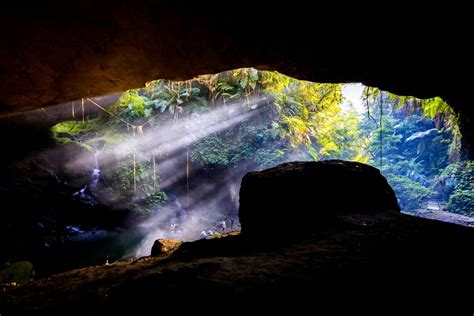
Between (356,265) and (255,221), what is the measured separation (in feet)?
7.59

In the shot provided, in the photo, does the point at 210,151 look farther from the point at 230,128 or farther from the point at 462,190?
the point at 462,190

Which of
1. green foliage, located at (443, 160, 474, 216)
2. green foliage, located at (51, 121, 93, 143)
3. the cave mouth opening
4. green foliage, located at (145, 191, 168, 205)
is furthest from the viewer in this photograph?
green foliage, located at (443, 160, 474, 216)

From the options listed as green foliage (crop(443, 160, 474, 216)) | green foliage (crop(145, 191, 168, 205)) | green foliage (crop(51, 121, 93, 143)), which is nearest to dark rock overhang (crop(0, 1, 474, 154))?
green foliage (crop(51, 121, 93, 143))

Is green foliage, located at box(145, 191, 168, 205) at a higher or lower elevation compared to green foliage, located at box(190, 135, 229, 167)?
lower

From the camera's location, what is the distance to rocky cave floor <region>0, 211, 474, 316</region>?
1.58 m

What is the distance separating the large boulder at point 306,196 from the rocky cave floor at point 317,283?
33.8 inches

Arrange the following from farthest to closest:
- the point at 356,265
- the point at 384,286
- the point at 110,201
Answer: the point at 110,201, the point at 356,265, the point at 384,286

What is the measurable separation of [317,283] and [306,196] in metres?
2.27

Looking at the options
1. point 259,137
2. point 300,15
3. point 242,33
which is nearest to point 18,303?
point 242,33

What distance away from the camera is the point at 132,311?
172cm

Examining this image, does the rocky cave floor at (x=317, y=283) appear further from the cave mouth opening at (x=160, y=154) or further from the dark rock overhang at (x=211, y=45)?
the cave mouth opening at (x=160, y=154)

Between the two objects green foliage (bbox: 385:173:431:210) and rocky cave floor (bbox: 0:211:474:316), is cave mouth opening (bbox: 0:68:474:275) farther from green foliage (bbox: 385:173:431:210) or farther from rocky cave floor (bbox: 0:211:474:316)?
green foliage (bbox: 385:173:431:210)

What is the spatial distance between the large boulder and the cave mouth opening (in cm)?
257

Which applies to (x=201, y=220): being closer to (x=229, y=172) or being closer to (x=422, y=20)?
(x=229, y=172)
